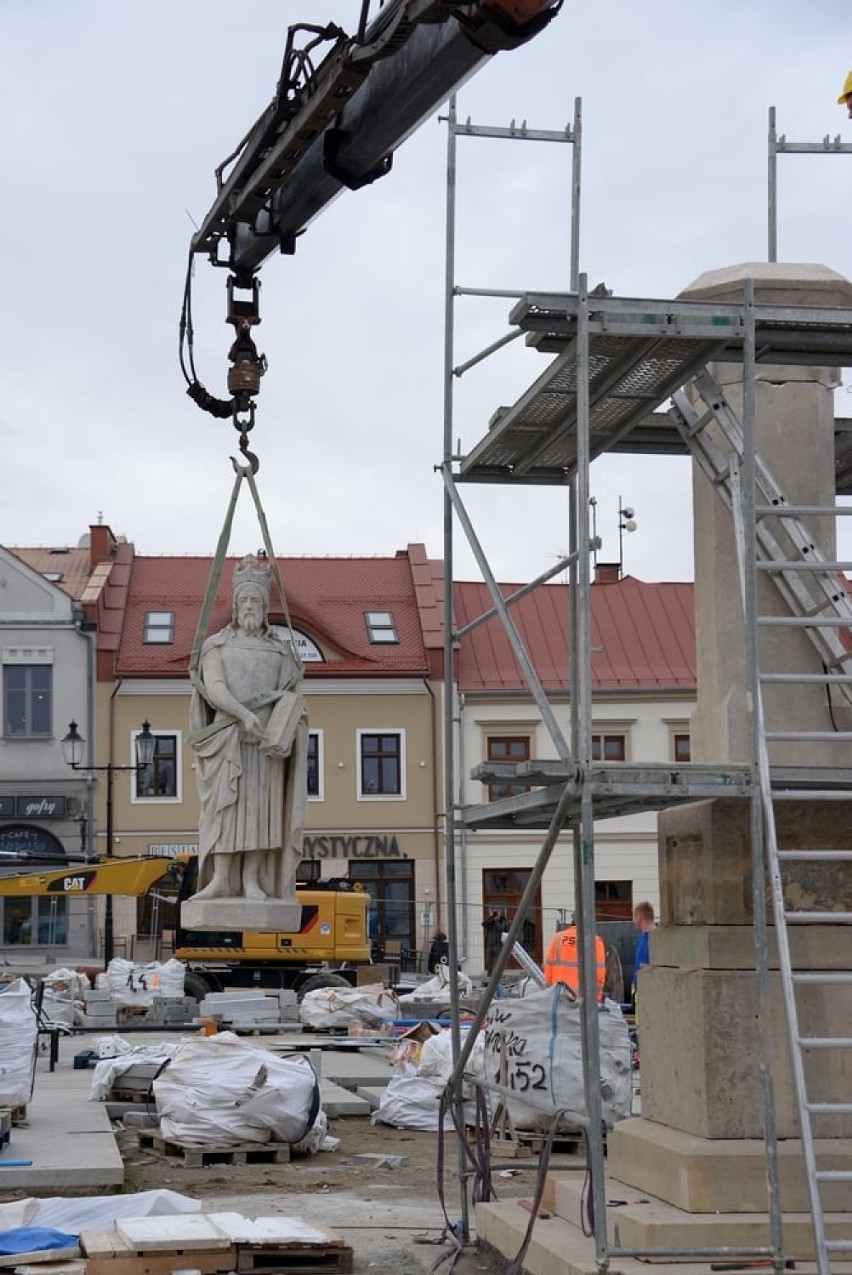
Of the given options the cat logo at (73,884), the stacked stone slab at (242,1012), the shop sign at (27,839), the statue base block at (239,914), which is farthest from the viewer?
the shop sign at (27,839)

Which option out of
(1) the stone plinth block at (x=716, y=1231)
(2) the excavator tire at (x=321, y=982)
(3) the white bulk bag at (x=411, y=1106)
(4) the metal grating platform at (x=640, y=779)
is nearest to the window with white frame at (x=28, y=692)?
(2) the excavator tire at (x=321, y=982)

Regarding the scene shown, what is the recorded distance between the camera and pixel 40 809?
42.2 meters

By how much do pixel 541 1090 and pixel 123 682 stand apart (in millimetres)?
32493

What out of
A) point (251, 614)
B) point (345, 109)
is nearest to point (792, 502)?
point (345, 109)

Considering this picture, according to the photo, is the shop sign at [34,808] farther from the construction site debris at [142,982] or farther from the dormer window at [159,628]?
the construction site debris at [142,982]

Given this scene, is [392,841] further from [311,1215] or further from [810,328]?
[810,328]

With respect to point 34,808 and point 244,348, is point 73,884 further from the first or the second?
point 244,348

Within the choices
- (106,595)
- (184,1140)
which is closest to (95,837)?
(106,595)

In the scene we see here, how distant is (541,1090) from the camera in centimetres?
1159

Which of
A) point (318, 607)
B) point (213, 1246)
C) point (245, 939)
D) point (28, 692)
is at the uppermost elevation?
point (318, 607)

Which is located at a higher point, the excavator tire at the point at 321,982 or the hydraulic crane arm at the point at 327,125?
the hydraulic crane arm at the point at 327,125

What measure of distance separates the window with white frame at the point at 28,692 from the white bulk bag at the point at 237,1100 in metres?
30.9

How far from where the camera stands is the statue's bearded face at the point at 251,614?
463 inches

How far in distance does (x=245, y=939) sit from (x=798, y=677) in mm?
22876
